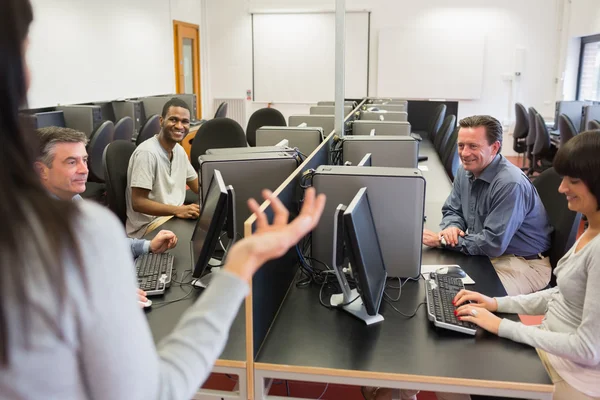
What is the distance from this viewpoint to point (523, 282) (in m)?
2.33

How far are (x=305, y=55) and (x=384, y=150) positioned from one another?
615cm

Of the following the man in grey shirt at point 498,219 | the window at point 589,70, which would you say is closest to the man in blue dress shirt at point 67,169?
the man in grey shirt at point 498,219

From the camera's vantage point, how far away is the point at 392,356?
57.7 inches

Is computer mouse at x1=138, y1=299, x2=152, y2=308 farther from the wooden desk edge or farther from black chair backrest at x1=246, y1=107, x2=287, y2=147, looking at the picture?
black chair backrest at x1=246, y1=107, x2=287, y2=147

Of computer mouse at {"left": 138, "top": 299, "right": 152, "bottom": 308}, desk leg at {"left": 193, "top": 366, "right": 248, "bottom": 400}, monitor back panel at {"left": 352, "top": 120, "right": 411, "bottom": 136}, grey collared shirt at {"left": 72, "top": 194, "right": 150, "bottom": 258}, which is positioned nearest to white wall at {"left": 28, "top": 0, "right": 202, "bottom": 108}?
monitor back panel at {"left": 352, "top": 120, "right": 411, "bottom": 136}

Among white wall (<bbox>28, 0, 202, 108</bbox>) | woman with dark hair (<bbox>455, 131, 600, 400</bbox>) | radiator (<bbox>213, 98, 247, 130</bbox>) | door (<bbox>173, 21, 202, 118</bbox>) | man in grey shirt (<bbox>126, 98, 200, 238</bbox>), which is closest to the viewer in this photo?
woman with dark hair (<bbox>455, 131, 600, 400</bbox>)

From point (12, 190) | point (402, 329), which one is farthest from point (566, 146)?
point (12, 190)

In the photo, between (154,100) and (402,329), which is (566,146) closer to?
(402,329)

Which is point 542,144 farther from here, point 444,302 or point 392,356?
point 392,356

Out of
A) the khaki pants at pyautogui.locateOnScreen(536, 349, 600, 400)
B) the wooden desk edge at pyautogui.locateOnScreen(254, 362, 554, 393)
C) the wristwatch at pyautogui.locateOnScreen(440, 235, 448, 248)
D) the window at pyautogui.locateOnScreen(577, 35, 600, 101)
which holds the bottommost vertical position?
the khaki pants at pyautogui.locateOnScreen(536, 349, 600, 400)

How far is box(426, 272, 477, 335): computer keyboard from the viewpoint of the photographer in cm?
158

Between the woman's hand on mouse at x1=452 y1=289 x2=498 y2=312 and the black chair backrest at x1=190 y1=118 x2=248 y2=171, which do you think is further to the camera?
the black chair backrest at x1=190 y1=118 x2=248 y2=171

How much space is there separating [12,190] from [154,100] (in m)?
6.21

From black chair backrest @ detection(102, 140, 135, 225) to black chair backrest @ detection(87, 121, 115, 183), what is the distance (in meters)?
1.40
